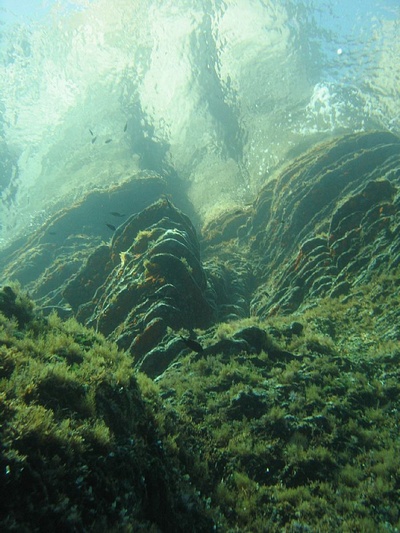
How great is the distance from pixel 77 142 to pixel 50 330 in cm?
6637

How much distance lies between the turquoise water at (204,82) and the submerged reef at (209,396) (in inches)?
996

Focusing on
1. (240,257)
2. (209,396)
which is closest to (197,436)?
(209,396)

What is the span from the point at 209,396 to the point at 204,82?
4531 centimetres

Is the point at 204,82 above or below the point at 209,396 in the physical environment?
above

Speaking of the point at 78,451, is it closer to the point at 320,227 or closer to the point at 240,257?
the point at 320,227

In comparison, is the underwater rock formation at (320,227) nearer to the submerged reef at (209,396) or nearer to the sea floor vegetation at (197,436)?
the submerged reef at (209,396)

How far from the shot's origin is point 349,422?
269 inches

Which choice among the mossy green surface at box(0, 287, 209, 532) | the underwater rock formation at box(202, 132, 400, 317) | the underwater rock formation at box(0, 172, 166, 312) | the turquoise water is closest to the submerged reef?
the mossy green surface at box(0, 287, 209, 532)

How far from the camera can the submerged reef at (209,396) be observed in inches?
139

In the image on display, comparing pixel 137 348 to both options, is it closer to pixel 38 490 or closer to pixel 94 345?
pixel 94 345

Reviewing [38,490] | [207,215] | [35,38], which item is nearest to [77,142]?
[35,38]

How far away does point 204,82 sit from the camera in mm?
43188

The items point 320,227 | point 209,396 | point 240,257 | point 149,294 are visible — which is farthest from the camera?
point 240,257

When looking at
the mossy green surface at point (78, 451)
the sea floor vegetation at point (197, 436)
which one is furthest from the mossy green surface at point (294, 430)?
the mossy green surface at point (78, 451)
